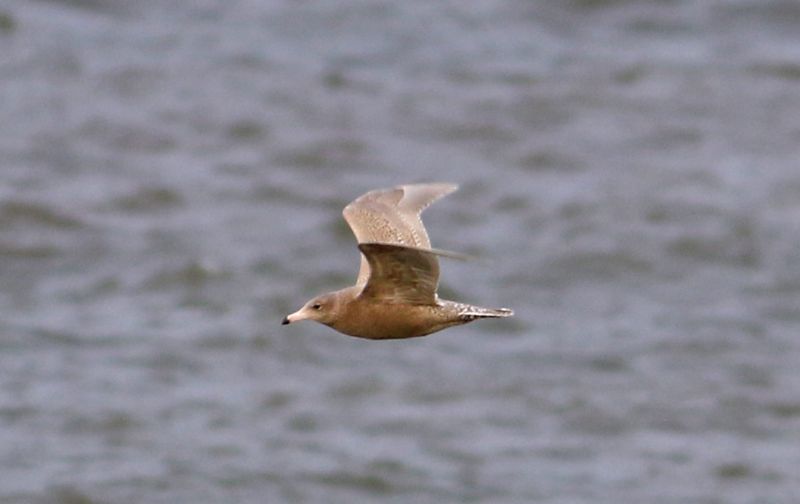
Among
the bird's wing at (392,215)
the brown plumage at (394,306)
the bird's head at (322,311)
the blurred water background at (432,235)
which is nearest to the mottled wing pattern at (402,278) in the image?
the brown plumage at (394,306)

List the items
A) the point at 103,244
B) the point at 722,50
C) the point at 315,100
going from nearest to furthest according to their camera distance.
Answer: the point at 103,244 → the point at 315,100 → the point at 722,50

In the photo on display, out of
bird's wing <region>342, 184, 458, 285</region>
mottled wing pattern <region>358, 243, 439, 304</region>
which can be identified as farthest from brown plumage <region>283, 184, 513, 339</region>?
bird's wing <region>342, 184, 458, 285</region>

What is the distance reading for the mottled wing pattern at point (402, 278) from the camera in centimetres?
565

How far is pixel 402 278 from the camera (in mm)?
5824

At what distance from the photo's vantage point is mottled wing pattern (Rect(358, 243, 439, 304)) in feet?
18.5

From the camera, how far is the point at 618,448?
12.7m

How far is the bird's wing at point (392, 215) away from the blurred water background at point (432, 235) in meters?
5.09

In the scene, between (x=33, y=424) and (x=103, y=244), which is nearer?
(x=33, y=424)

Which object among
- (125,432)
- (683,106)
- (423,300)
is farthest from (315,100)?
(423,300)

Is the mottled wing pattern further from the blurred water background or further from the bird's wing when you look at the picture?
the blurred water background

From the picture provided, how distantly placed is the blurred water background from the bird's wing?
5090 mm

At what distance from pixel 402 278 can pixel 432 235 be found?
9183mm

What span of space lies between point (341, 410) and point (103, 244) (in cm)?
300

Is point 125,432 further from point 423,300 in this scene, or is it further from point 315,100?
point 423,300
